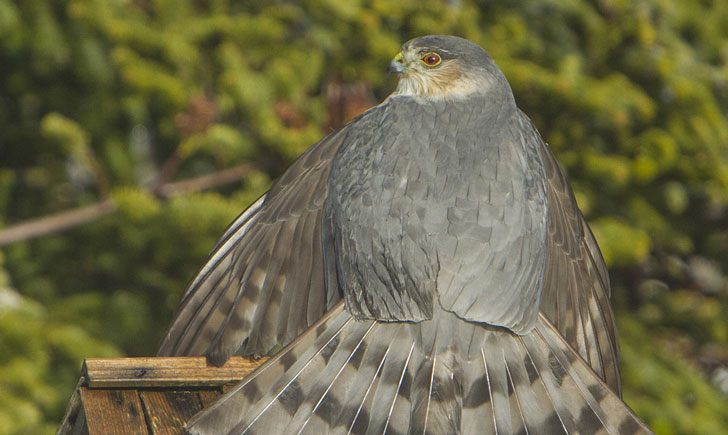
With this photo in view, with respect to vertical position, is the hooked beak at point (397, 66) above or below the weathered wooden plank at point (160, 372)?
above

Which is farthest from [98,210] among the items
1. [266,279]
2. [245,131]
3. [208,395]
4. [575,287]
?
[575,287]

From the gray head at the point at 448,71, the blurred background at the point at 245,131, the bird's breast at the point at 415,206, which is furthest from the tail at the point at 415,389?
the blurred background at the point at 245,131

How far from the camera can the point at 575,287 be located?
9.09 ft

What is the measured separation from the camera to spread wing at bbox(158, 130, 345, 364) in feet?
8.46

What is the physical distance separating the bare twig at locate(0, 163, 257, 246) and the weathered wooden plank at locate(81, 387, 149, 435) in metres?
2.21

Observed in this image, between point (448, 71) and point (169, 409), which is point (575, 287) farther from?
point (169, 409)

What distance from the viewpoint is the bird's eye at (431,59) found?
2.75 m

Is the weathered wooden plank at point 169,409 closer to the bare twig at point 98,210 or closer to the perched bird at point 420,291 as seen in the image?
the perched bird at point 420,291

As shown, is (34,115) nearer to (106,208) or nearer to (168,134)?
(168,134)

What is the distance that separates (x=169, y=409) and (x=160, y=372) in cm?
10

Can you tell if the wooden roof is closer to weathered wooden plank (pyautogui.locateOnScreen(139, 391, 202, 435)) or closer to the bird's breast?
weathered wooden plank (pyautogui.locateOnScreen(139, 391, 202, 435))

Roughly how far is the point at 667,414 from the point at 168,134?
317cm

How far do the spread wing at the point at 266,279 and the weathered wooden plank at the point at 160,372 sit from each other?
46 mm

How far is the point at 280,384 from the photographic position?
83.5 inches
